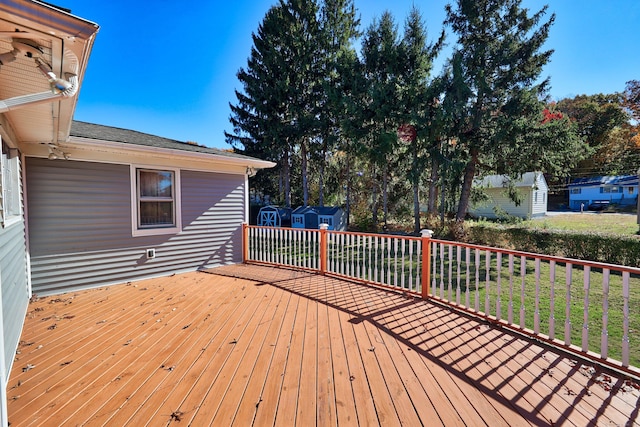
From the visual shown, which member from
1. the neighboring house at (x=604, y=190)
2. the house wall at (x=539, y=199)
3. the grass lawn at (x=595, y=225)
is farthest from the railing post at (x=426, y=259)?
the neighboring house at (x=604, y=190)

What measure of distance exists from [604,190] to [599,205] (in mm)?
3165

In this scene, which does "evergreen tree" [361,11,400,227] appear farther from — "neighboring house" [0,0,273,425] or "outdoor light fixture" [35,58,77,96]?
"outdoor light fixture" [35,58,77,96]

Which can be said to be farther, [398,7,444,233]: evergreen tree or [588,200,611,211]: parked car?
[588,200,611,211]: parked car

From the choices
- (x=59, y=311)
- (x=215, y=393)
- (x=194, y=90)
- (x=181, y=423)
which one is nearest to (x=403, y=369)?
(x=215, y=393)

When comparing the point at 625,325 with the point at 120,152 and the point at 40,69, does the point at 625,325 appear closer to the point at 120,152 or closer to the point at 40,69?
the point at 40,69

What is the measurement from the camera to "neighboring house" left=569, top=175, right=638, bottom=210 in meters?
26.0

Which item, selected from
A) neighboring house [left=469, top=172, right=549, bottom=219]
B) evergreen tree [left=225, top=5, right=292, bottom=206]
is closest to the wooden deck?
evergreen tree [left=225, top=5, right=292, bottom=206]

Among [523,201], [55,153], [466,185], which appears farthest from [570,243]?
[523,201]

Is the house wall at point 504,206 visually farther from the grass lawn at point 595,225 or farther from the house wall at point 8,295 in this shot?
the house wall at point 8,295

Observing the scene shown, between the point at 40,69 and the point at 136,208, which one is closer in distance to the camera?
the point at 40,69

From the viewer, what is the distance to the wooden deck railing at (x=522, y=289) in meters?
2.33

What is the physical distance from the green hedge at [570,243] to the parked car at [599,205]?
83.7 ft

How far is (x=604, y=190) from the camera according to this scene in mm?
27141

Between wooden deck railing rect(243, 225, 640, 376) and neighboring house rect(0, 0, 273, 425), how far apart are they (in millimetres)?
1351
